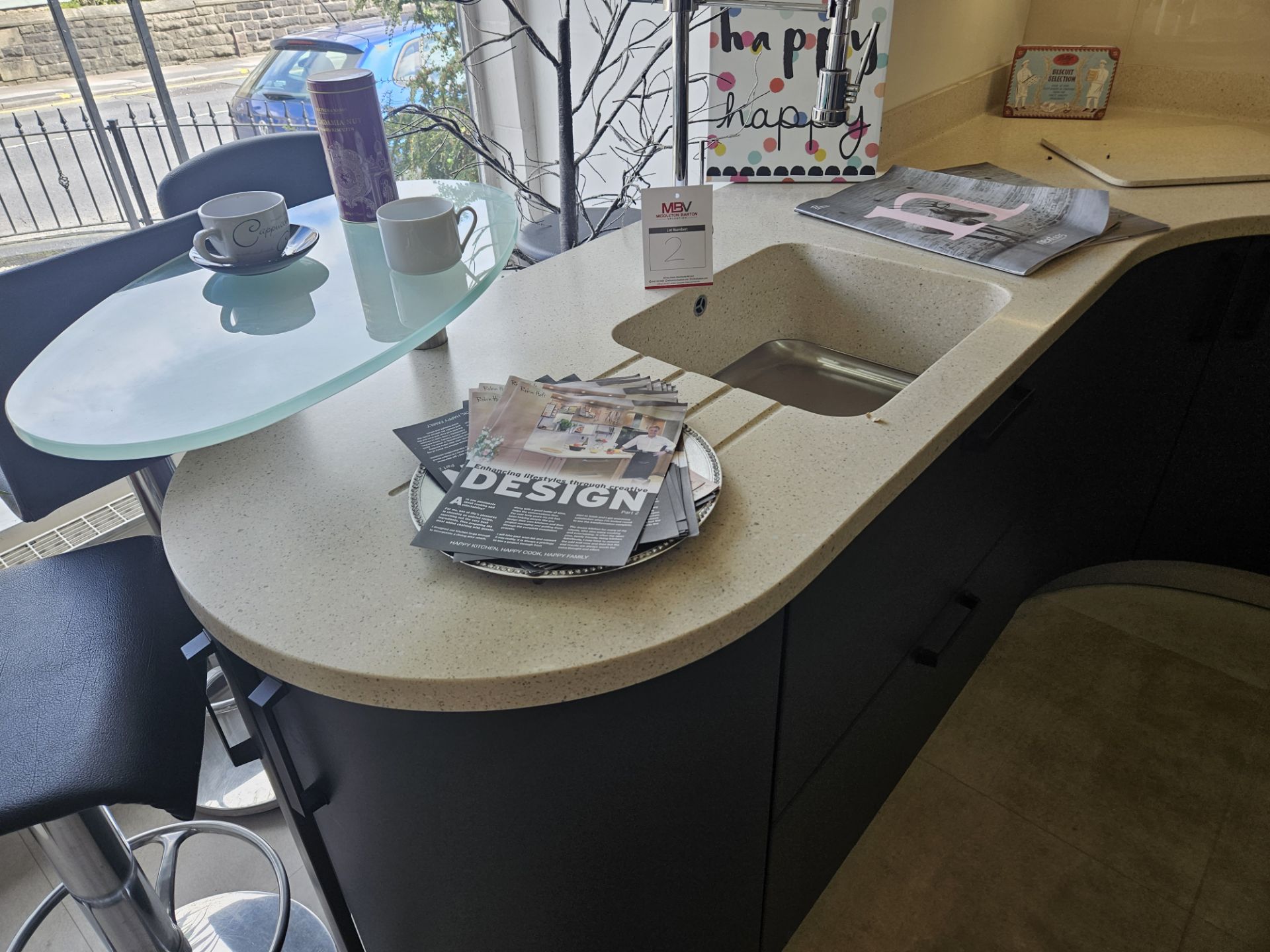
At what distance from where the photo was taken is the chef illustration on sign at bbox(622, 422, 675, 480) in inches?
30.9

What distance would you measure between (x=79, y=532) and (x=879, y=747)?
1.80 metres

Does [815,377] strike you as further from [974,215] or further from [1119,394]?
[1119,394]

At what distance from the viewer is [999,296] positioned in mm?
1236

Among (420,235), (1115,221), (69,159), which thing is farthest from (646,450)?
(69,159)

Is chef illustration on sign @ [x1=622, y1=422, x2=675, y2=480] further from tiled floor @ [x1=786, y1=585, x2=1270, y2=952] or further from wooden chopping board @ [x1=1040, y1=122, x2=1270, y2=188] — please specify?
wooden chopping board @ [x1=1040, y1=122, x2=1270, y2=188]

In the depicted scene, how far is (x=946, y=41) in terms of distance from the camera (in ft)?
6.11

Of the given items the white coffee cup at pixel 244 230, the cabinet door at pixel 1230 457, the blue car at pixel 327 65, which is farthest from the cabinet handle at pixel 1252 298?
the blue car at pixel 327 65

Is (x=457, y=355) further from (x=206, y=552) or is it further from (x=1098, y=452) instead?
(x=1098, y=452)

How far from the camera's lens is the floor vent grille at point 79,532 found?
1.88m

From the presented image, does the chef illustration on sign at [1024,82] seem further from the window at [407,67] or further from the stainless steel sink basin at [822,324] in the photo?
the window at [407,67]

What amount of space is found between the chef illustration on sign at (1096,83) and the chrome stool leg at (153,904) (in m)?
2.28

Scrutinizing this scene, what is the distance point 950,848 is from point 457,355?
1.16m

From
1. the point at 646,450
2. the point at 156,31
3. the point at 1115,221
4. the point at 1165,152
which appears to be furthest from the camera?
the point at 156,31

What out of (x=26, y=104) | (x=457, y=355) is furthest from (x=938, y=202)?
(x=26, y=104)
